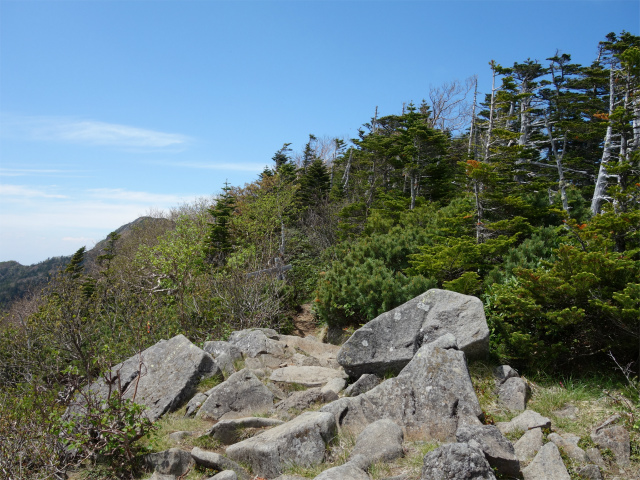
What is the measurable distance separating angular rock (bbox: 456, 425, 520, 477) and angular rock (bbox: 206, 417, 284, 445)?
2643 millimetres

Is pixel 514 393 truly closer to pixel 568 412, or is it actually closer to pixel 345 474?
pixel 568 412

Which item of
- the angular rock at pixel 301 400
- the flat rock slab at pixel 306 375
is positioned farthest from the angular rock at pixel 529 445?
the flat rock slab at pixel 306 375

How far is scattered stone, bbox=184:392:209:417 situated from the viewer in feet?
20.1

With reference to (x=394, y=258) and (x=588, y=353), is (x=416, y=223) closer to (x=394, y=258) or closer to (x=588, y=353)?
(x=394, y=258)

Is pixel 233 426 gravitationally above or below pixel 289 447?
below

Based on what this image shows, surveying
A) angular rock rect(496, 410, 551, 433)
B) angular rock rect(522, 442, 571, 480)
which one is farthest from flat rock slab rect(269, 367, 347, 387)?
angular rock rect(522, 442, 571, 480)

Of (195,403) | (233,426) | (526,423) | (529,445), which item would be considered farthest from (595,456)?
(195,403)

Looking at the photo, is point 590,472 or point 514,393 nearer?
point 590,472

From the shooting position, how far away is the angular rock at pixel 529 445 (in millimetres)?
3855

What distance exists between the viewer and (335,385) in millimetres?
6324

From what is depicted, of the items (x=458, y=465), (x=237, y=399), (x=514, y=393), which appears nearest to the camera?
(x=458, y=465)

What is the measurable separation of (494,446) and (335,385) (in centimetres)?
307

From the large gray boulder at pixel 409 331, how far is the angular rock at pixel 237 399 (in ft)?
4.21

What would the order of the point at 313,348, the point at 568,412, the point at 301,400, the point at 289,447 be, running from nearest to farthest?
1. the point at 289,447
2. the point at 568,412
3. the point at 301,400
4. the point at 313,348
